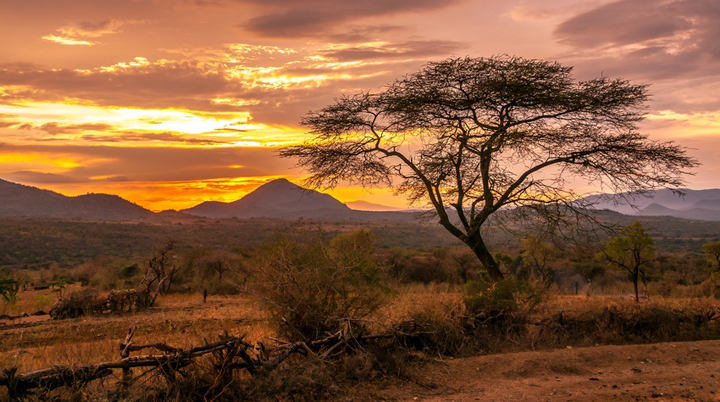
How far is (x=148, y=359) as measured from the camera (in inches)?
250

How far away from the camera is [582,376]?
25.7 ft

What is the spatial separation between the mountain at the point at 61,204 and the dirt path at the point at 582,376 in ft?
473

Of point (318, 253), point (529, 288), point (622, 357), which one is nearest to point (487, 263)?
point (529, 288)

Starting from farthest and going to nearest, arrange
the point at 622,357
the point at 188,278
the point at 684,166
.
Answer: the point at 188,278 → the point at 684,166 → the point at 622,357

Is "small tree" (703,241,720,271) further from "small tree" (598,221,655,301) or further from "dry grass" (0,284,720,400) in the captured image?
"dry grass" (0,284,720,400)

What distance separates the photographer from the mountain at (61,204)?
14188 cm

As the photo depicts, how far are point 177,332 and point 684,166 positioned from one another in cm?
1366

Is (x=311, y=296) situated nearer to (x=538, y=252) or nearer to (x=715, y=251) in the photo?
(x=715, y=251)

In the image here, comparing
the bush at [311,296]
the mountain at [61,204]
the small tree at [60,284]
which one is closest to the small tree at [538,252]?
the bush at [311,296]

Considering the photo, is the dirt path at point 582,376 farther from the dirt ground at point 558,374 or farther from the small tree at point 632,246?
the small tree at point 632,246

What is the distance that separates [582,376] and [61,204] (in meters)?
173

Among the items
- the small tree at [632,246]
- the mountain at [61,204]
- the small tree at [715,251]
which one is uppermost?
the small tree at [632,246]

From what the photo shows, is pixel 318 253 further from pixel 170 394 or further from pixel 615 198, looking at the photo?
pixel 615 198

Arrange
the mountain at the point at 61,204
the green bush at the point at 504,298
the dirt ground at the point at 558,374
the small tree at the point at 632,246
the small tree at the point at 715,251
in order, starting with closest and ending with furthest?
1. the dirt ground at the point at 558,374
2. the green bush at the point at 504,298
3. the small tree at the point at 632,246
4. the small tree at the point at 715,251
5. the mountain at the point at 61,204
